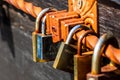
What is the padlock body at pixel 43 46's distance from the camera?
1.41 meters

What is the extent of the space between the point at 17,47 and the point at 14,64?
5.2 inches

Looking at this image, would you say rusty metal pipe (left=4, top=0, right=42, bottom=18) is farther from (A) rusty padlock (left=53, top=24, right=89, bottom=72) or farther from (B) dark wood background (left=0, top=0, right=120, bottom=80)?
(A) rusty padlock (left=53, top=24, right=89, bottom=72)

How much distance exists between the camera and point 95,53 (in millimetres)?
1063

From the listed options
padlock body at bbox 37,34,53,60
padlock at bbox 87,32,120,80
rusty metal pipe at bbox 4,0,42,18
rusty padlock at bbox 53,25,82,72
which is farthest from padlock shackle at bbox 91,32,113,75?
rusty metal pipe at bbox 4,0,42,18

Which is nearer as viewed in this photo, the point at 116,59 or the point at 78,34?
the point at 116,59

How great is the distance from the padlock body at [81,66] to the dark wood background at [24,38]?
0.16m

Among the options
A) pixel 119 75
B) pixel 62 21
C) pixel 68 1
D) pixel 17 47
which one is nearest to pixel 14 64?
pixel 17 47

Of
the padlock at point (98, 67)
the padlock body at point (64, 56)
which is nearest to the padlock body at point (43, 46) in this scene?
the padlock body at point (64, 56)

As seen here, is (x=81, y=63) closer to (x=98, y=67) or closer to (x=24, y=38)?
(x=98, y=67)

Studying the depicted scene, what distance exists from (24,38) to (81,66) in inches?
40.3

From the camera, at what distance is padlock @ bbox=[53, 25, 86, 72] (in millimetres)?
1211

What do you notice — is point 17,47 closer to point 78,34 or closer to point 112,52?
point 78,34

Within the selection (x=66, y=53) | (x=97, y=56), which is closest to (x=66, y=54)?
(x=66, y=53)

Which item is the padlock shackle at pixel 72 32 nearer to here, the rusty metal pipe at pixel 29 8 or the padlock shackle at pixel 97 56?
the padlock shackle at pixel 97 56
